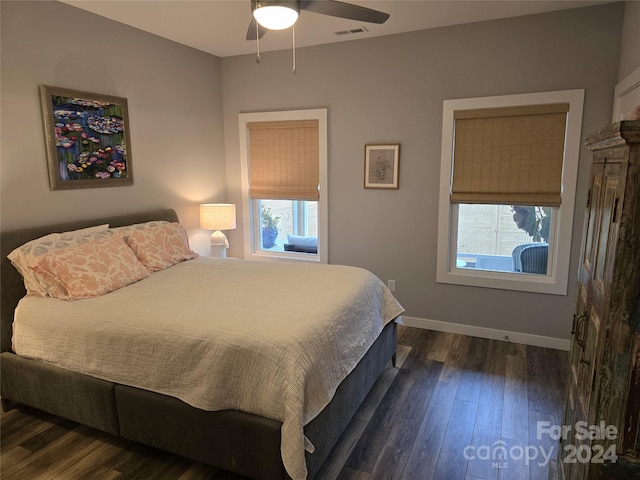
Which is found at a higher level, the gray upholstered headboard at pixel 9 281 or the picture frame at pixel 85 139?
the picture frame at pixel 85 139

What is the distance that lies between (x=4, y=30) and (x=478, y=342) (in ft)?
14.0

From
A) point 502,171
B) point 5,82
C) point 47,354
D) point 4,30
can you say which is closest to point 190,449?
point 47,354

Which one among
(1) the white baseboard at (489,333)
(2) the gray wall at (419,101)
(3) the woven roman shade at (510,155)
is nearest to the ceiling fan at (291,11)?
(2) the gray wall at (419,101)

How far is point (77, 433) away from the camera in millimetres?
2555

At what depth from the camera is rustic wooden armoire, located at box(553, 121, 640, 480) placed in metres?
1.16

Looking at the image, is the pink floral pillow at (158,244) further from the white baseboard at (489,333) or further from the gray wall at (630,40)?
the gray wall at (630,40)

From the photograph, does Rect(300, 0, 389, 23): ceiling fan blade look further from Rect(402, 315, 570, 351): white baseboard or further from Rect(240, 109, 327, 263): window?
Rect(402, 315, 570, 351): white baseboard

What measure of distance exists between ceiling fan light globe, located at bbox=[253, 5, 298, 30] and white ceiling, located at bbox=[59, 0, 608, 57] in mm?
1036

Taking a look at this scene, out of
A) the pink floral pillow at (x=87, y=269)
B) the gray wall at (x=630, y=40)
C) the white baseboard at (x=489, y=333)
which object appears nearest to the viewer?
the pink floral pillow at (x=87, y=269)

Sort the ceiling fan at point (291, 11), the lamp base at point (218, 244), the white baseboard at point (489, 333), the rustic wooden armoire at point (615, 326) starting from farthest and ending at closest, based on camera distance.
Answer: the lamp base at point (218, 244)
the white baseboard at point (489, 333)
the ceiling fan at point (291, 11)
the rustic wooden armoire at point (615, 326)

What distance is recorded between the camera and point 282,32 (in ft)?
12.3

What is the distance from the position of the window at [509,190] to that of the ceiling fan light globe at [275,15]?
1996 millimetres

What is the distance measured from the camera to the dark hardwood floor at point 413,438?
2.22m

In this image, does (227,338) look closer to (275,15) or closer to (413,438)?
(413,438)
